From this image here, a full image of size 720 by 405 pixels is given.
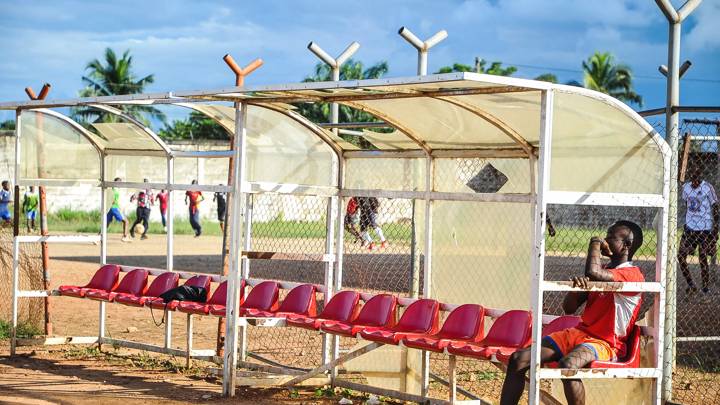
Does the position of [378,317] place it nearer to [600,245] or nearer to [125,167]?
[600,245]

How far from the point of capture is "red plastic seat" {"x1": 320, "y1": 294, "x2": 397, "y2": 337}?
8625 millimetres

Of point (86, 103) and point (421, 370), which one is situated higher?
point (86, 103)

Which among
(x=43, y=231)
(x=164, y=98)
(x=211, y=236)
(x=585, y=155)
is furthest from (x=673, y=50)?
(x=211, y=236)

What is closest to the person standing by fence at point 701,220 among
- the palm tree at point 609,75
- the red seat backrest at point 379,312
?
the red seat backrest at point 379,312

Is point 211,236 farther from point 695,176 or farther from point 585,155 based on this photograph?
point 585,155

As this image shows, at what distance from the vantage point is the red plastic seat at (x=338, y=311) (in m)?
8.80

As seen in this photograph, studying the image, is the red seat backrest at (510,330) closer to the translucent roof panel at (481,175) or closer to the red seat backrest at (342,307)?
the translucent roof panel at (481,175)

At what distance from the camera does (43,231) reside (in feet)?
38.3

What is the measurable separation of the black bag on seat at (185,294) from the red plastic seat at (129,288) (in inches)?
32.9

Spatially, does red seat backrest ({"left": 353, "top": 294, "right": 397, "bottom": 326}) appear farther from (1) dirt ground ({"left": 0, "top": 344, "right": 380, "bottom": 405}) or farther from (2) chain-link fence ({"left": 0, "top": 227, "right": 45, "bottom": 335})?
(2) chain-link fence ({"left": 0, "top": 227, "right": 45, "bottom": 335})

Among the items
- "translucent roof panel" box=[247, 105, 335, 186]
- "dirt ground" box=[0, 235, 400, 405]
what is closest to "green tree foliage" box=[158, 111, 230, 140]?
"dirt ground" box=[0, 235, 400, 405]

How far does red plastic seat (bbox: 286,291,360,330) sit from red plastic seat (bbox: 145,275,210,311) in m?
1.57

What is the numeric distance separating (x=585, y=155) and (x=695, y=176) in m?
5.62

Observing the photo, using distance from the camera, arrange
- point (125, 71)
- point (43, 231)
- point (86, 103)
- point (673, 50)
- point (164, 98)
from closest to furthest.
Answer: point (673, 50)
point (164, 98)
point (86, 103)
point (43, 231)
point (125, 71)
